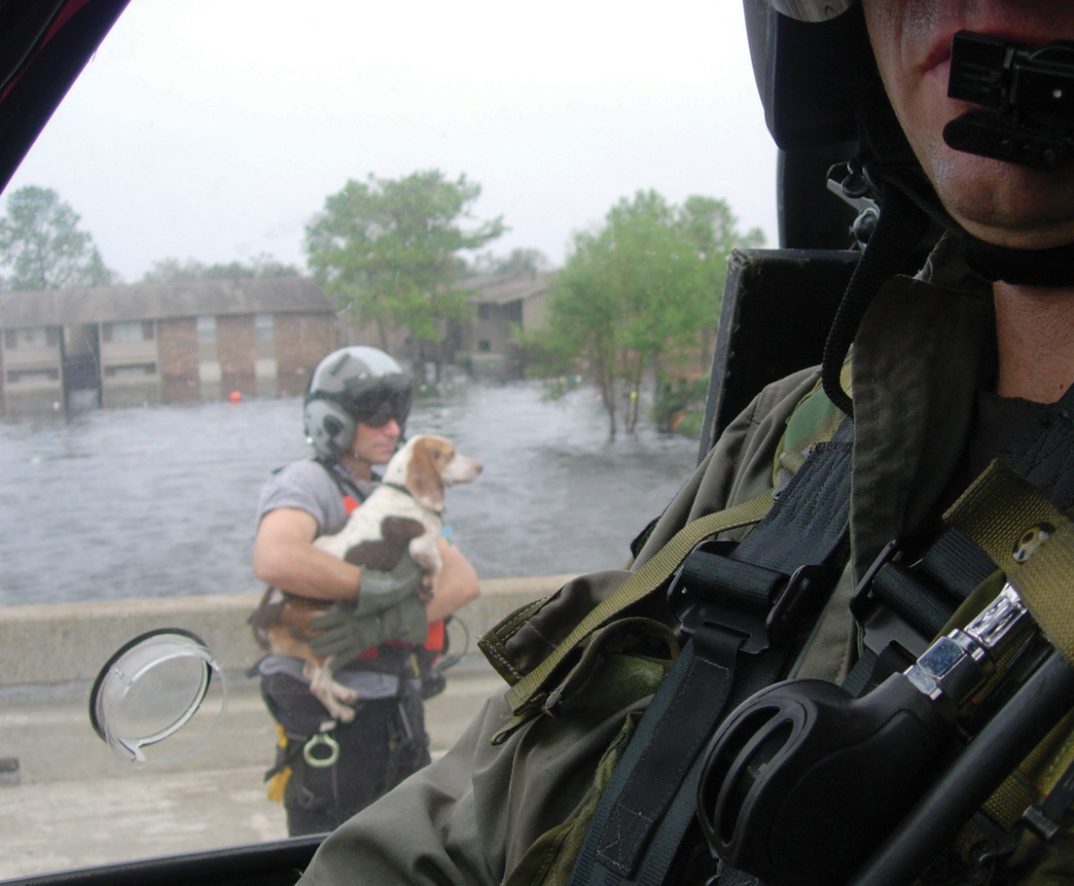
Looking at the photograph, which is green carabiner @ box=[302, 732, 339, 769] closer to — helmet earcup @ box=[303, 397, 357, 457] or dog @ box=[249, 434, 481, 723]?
dog @ box=[249, 434, 481, 723]

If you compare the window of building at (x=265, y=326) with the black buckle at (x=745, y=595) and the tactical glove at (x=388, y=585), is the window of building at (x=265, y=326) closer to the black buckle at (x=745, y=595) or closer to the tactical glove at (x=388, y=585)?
the tactical glove at (x=388, y=585)

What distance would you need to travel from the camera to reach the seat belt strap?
80cm

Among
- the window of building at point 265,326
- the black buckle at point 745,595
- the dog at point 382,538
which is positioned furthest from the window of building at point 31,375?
the black buckle at point 745,595

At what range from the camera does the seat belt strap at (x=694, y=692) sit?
0.80 m

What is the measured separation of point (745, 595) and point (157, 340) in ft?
4.78

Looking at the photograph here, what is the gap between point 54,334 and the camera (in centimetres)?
169

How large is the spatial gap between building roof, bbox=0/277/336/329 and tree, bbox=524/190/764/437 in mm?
498

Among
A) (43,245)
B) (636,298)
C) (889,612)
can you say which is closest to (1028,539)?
(889,612)

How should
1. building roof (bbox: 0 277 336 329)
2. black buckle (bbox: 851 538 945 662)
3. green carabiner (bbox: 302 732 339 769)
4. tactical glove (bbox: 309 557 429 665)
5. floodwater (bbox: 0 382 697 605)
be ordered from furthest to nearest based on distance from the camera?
tactical glove (bbox: 309 557 429 665), green carabiner (bbox: 302 732 339 769), floodwater (bbox: 0 382 697 605), building roof (bbox: 0 277 336 329), black buckle (bbox: 851 538 945 662)

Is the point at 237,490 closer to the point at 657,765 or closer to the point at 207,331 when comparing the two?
the point at 207,331

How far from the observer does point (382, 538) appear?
8.80 feet

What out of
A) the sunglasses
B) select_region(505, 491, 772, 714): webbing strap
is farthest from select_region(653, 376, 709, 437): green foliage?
select_region(505, 491, 772, 714): webbing strap

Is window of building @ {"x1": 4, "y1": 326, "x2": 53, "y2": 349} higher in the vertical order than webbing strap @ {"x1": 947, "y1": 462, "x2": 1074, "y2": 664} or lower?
higher

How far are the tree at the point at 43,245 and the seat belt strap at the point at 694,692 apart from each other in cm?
87
